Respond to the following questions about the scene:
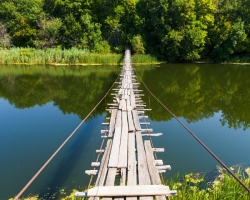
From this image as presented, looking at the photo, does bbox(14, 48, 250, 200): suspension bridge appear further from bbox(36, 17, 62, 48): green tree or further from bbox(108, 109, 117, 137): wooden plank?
bbox(36, 17, 62, 48): green tree

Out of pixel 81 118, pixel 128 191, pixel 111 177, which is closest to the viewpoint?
pixel 128 191

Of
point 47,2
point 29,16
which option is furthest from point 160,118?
point 47,2

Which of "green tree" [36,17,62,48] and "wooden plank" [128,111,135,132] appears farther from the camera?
"green tree" [36,17,62,48]

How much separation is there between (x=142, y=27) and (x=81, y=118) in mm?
16366

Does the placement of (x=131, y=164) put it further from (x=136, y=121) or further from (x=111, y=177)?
(x=136, y=121)

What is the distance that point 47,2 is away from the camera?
25.7 metres

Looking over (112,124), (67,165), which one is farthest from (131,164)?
(67,165)

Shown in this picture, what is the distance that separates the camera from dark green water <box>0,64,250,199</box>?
4688 millimetres

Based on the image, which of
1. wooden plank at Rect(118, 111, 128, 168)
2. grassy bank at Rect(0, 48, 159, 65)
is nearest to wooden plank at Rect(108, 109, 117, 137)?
wooden plank at Rect(118, 111, 128, 168)

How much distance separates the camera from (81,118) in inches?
304

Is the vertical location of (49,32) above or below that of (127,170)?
above

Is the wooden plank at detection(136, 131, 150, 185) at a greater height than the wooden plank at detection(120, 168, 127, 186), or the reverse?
the wooden plank at detection(136, 131, 150, 185)

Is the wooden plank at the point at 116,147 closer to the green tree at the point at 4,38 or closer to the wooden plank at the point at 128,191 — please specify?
the wooden plank at the point at 128,191

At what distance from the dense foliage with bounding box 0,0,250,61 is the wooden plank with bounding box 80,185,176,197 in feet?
61.7
